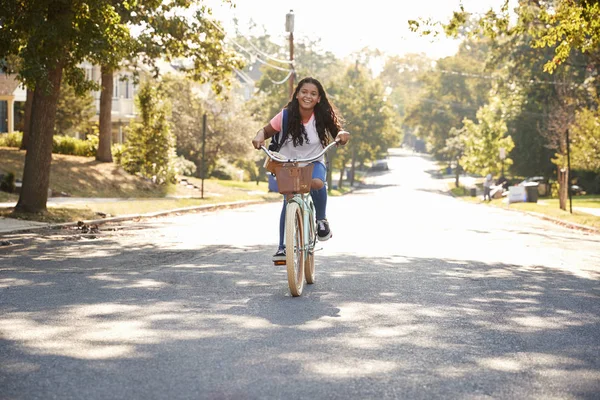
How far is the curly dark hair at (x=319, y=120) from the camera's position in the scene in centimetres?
897

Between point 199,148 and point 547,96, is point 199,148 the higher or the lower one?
the lower one

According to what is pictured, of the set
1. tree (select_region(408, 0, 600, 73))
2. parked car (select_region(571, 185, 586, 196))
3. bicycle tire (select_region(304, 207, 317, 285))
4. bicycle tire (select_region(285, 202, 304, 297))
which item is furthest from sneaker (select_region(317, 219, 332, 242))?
parked car (select_region(571, 185, 586, 196))

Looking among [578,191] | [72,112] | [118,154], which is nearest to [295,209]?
[118,154]

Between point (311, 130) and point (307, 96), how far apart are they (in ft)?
1.08

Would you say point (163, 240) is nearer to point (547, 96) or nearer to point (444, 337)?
point (444, 337)

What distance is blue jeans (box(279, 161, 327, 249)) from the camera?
884cm

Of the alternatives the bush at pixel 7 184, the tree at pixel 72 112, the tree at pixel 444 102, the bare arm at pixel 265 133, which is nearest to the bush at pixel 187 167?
the tree at pixel 72 112

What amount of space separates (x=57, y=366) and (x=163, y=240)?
1016cm

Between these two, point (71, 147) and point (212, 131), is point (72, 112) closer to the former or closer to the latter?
point (71, 147)

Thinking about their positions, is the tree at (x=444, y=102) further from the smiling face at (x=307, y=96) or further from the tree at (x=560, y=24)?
the smiling face at (x=307, y=96)

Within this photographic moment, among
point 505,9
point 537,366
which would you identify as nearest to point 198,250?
point 537,366

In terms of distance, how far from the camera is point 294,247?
→ 8.30 meters

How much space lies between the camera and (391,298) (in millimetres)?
8656

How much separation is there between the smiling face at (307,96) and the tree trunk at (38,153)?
12052 mm
